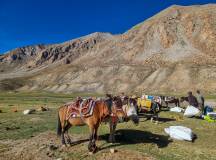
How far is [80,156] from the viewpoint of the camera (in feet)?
41.8

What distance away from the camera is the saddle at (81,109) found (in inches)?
520

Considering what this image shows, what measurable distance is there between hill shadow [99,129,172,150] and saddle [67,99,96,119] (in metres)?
2.02

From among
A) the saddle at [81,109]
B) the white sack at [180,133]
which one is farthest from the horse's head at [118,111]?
the white sack at [180,133]

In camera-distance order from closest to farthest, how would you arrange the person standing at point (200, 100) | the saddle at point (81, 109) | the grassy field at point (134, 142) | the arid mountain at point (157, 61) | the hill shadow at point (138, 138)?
1. the grassy field at point (134, 142)
2. the saddle at point (81, 109)
3. the hill shadow at point (138, 138)
4. the person standing at point (200, 100)
5. the arid mountain at point (157, 61)

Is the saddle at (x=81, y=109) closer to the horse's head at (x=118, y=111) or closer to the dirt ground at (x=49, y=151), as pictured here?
the horse's head at (x=118, y=111)

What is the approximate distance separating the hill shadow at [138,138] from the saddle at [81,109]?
2015mm

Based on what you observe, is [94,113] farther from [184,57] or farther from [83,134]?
[184,57]

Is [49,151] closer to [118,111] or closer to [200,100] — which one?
[118,111]

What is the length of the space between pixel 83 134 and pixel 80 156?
4354 mm

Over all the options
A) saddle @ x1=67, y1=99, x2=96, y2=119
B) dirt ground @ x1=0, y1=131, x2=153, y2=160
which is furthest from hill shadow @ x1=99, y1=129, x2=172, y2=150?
saddle @ x1=67, y1=99, x2=96, y2=119

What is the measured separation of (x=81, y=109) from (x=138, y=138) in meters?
4.33

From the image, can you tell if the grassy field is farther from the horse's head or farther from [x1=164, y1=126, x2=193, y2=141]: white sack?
the horse's head

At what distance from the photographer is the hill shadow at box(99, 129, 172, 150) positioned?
1482 cm

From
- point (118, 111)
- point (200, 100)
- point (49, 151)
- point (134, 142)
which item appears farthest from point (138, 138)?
point (200, 100)
